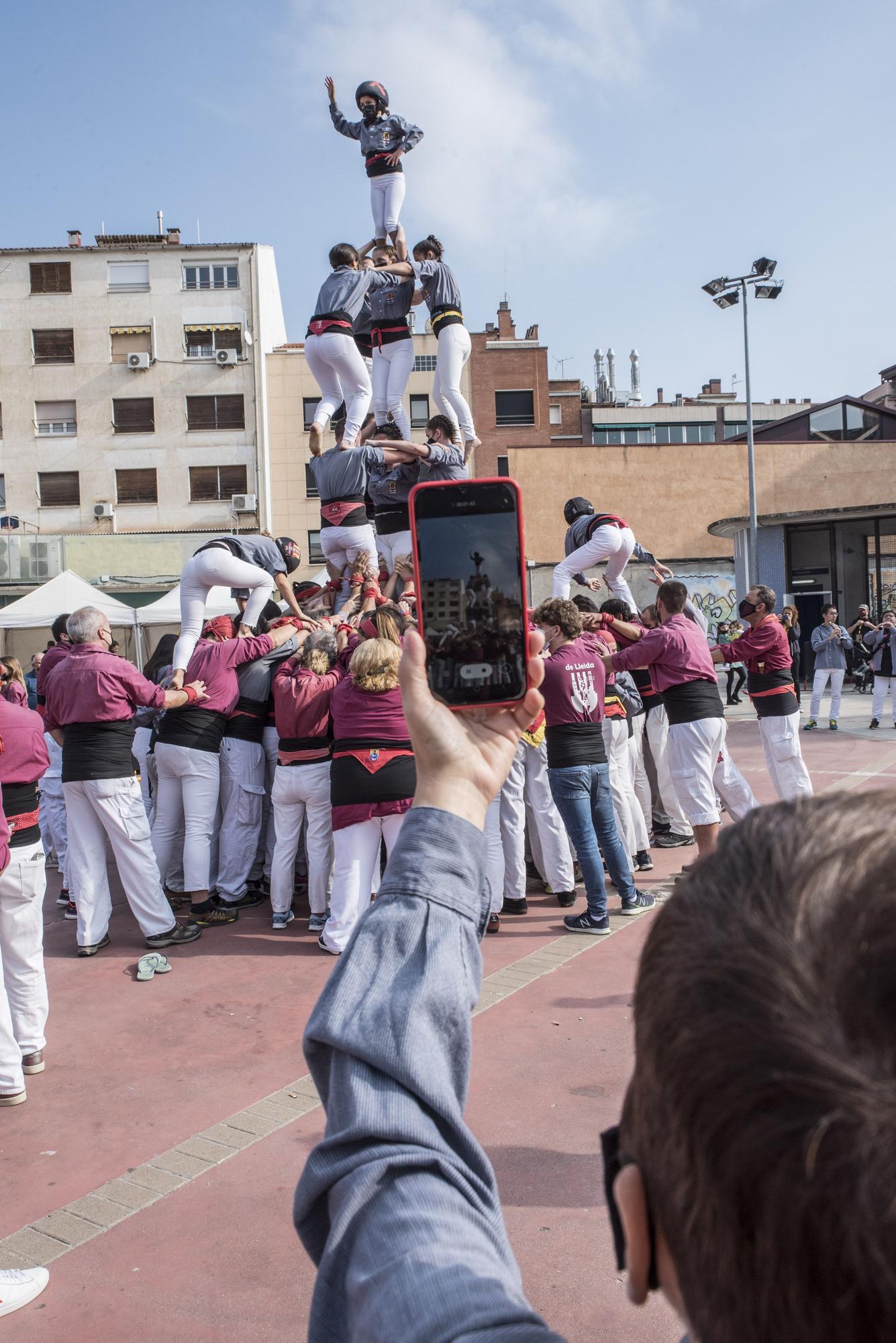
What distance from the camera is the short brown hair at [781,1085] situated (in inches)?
23.3

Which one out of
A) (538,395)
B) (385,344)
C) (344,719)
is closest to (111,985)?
(344,719)

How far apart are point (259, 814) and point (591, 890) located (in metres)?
2.89

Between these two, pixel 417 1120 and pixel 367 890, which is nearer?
pixel 417 1120

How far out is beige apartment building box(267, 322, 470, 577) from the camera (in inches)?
1597

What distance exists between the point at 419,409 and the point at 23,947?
39496mm

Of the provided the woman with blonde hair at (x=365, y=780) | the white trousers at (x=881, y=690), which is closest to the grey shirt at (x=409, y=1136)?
the woman with blonde hair at (x=365, y=780)

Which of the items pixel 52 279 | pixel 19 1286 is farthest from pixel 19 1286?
pixel 52 279

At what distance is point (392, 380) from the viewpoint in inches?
439

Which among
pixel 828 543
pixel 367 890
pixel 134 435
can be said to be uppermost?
pixel 134 435

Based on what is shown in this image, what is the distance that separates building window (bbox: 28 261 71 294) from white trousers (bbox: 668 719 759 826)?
39415mm

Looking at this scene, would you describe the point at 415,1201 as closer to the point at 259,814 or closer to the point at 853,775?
the point at 259,814

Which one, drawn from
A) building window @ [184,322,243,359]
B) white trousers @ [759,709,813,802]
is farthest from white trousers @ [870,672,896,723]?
building window @ [184,322,243,359]

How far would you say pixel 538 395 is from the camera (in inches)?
1790

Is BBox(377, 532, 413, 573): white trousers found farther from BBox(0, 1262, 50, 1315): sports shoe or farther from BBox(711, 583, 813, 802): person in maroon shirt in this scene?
BBox(0, 1262, 50, 1315): sports shoe
